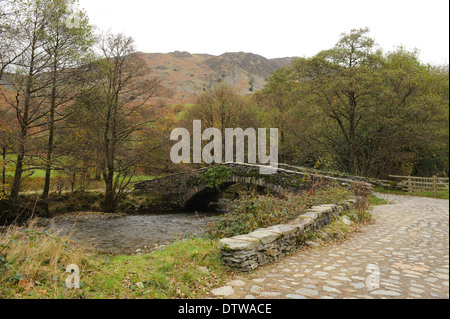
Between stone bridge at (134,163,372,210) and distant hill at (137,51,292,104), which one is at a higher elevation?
distant hill at (137,51,292,104)

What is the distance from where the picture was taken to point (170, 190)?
1939 cm

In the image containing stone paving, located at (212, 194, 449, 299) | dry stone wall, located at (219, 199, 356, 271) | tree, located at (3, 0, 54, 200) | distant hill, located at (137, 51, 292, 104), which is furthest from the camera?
distant hill, located at (137, 51, 292, 104)

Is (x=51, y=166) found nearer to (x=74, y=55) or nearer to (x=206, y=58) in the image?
(x=74, y=55)

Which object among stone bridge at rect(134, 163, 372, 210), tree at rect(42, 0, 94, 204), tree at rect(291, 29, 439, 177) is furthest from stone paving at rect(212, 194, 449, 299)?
tree at rect(291, 29, 439, 177)

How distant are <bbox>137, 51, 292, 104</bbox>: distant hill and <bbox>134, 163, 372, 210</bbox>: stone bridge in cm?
5797

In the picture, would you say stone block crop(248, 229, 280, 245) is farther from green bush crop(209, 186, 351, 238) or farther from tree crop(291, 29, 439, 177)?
tree crop(291, 29, 439, 177)

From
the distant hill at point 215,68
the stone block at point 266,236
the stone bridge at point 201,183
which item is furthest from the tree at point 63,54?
the distant hill at point 215,68

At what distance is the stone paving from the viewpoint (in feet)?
11.4

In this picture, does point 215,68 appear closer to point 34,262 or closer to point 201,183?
point 201,183

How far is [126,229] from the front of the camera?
41.6 feet

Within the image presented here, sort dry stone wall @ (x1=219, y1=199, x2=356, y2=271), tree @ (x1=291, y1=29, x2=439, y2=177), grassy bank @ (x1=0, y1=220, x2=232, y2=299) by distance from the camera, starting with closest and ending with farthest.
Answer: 1. grassy bank @ (x1=0, y1=220, x2=232, y2=299)
2. dry stone wall @ (x1=219, y1=199, x2=356, y2=271)
3. tree @ (x1=291, y1=29, x2=439, y2=177)

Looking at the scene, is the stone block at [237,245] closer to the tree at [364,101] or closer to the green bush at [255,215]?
the green bush at [255,215]

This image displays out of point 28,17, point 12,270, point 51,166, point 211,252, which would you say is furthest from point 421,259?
point 28,17

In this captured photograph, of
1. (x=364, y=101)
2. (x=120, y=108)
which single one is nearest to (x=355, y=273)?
(x=120, y=108)
